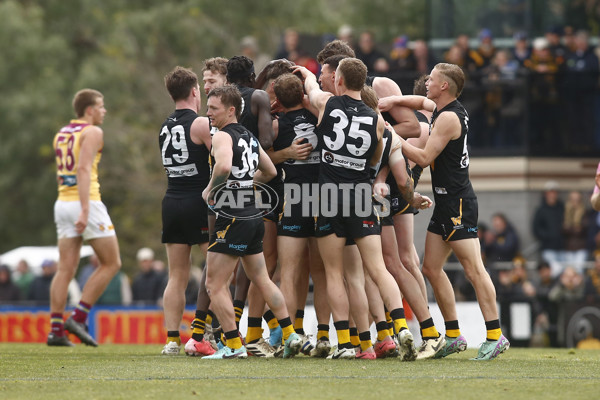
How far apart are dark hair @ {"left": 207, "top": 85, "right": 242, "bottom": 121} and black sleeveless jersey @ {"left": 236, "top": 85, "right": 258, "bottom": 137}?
0.56m

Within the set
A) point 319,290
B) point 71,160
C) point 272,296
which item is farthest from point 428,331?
point 71,160

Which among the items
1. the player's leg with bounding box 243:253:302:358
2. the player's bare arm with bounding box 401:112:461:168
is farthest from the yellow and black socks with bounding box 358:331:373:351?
the player's bare arm with bounding box 401:112:461:168

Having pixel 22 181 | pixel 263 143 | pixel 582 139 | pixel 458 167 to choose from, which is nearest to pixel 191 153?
pixel 263 143

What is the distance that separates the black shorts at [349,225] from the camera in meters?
9.31

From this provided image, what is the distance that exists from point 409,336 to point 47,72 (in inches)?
1260

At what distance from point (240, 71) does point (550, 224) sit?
11516mm

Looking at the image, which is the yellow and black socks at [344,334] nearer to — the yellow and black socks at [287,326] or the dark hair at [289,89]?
the yellow and black socks at [287,326]

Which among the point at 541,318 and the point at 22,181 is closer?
the point at 541,318

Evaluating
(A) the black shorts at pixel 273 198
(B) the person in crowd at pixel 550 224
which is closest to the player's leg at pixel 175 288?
(A) the black shorts at pixel 273 198

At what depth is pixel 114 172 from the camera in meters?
37.4

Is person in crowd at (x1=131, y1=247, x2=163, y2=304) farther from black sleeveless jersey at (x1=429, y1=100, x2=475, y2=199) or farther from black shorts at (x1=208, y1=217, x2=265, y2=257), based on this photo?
black sleeveless jersey at (x1=429, y1=100, x2=475, y2=199)

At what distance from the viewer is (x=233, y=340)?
9.50m

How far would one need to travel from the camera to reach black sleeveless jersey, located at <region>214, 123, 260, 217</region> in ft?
30.4

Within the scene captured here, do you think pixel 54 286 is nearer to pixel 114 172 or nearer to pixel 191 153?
pixel 191 153
